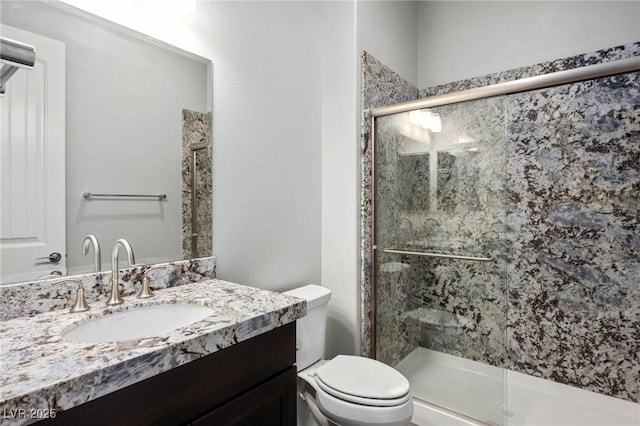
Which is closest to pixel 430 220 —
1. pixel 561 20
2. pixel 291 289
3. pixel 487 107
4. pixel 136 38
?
pixel 487 107

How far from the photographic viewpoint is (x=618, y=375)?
198 centimetres

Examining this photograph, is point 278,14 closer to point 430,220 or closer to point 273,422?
point 430,220

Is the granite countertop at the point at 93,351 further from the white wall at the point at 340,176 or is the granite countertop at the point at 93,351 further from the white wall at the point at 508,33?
the white wall at the point at 508,33

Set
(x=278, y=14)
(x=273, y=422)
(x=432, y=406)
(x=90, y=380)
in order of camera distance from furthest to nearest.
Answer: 1. (x=432, y=406)
2. (x=278, y=14)
3. (x=273, y=422)
4. (x=90, y=380)

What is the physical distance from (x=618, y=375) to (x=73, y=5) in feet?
10.4

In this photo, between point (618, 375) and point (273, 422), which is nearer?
point (273, 422)

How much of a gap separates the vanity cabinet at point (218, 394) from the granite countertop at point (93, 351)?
0.03 meters

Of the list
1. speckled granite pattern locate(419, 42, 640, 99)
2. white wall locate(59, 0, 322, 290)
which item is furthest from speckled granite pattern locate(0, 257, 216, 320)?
speckled granite pattern locate(419, 42, 640, 99)

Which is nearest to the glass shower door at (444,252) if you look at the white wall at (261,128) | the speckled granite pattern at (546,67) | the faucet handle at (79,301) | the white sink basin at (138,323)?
the white wall at (261,128)

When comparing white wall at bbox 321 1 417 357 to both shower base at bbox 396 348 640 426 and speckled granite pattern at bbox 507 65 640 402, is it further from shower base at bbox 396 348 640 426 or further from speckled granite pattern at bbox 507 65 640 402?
speckled granite pattern at bbox 507 65 640 402

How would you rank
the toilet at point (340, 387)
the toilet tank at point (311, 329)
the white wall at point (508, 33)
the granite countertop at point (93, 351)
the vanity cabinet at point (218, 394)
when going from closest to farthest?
the granite countertop at point (93, 351), the vanity cabinet at point (218, 394), the toilet at point (340, 387), the toilet tank at point (311, 329), the white wall at point (508, 33)

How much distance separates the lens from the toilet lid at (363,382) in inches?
52.7

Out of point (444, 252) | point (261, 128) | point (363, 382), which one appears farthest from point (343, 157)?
point (363, 382)

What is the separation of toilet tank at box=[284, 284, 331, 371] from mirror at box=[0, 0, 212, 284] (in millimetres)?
582
